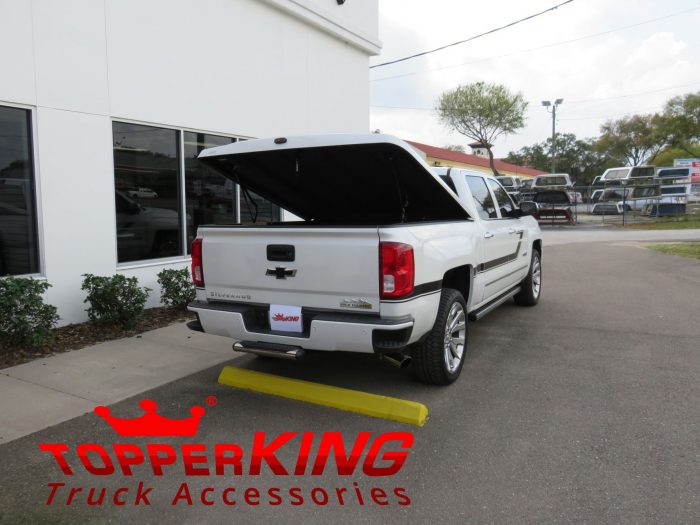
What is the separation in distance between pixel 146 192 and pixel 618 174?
32.2 meters

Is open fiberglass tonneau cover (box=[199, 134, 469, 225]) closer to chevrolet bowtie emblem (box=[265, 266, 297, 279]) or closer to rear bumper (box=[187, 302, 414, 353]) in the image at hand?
chevrolet bowtie emblem (box=[265, 266, 297, 279])

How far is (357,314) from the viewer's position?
409 centimetres

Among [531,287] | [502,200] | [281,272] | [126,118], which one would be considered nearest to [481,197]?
[502,200]

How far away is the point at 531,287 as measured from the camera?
8055 millimetres

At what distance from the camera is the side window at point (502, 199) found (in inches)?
263

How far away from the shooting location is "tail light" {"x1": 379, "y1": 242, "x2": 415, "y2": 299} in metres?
3.89

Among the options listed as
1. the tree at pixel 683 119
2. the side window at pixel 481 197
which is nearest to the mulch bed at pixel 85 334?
the side window at pixel 481 197

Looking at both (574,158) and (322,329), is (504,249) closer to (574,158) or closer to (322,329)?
(322,329)

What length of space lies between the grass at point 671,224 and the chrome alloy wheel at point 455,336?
22142mm

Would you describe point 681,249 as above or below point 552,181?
below

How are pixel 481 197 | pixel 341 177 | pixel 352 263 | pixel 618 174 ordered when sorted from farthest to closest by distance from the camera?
pixel 618 174, pixel 481 197, pixel 341 177, pixel 352 263

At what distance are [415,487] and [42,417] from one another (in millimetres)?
2895

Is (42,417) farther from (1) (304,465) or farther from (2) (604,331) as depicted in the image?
(2) (604,331)

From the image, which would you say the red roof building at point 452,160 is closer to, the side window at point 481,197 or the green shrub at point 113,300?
the side window at point 481,197
